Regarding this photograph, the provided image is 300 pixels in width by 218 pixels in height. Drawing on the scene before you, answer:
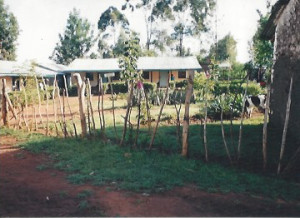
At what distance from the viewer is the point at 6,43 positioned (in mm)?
47406

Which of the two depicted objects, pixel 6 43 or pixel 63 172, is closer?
pixel 63 172

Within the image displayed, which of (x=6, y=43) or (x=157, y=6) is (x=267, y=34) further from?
(x=6, y=43)

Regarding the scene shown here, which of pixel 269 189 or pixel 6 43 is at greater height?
pixel 6 43

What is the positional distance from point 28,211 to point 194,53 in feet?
163

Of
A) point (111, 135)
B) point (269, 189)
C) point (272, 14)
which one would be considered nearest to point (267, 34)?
point (272, 14)

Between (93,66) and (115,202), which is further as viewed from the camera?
(93,66)

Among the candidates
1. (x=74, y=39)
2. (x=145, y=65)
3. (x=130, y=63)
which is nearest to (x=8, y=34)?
(x=74, y=39)

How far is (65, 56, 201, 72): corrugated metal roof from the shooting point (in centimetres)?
3188

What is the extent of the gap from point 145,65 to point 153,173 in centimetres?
2786

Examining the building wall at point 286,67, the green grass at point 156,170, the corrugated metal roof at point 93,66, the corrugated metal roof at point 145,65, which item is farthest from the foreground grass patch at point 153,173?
the corrugated metal roof at point 145,65

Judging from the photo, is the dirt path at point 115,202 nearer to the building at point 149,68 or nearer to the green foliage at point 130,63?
the green foliage at point 130,63

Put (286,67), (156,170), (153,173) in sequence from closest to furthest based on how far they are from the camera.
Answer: (153,173) < (156,170) < (286,67)

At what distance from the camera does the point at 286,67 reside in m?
8.71

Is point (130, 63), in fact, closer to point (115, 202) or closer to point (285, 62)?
point (285, 62)
